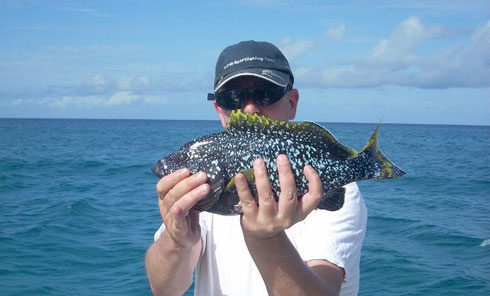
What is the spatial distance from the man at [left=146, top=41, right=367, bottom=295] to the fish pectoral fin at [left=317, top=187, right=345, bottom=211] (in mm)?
220

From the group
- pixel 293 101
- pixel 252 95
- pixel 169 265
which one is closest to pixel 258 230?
pixel 169 265

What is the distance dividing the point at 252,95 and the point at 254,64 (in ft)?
0.89

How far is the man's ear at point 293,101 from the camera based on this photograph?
455cm

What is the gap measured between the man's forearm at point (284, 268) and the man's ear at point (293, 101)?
1531 millimetres

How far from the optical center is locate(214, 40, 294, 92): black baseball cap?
4133 millimetres

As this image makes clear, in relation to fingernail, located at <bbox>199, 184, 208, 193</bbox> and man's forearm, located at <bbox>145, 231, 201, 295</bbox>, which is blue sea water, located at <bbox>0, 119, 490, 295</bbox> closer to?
man's forearm, located at <bbox>145, 231, 201, 295</bbox>

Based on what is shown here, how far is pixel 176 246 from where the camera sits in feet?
12.5

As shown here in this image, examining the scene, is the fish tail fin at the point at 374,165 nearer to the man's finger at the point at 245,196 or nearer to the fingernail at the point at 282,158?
the fingernail at the point at 282,158

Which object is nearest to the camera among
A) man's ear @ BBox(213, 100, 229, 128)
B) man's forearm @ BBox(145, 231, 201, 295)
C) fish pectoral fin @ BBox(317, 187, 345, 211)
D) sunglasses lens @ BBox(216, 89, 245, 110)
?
fish pectoral fin @ BBox(317, 187, 345, 211)

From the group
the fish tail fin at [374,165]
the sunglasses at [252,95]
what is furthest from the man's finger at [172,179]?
the fish tail fin at [374,165]

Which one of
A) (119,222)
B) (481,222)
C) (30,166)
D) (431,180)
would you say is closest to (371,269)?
(481,222)

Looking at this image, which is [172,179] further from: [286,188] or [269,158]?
[286,188]

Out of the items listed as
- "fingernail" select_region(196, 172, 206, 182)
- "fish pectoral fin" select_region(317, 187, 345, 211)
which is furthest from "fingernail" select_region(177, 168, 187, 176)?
"fish pectoral fin" select_region(317, 187, 345, 211)

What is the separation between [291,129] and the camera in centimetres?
359
